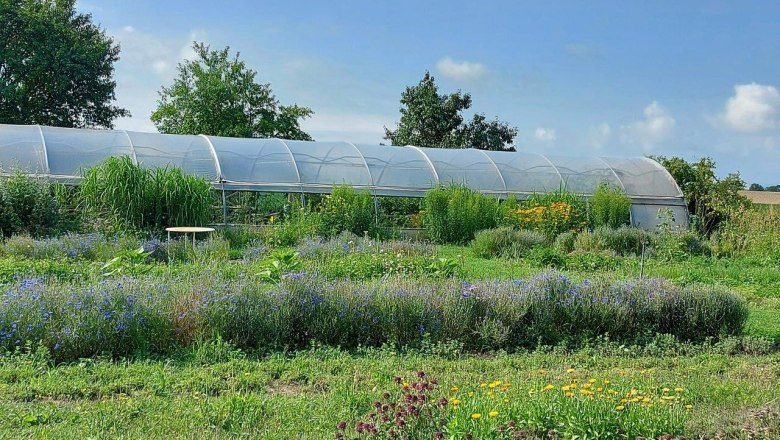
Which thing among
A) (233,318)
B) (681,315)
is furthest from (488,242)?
(233,318)

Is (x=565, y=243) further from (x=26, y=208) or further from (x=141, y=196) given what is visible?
(x=26, y=208)

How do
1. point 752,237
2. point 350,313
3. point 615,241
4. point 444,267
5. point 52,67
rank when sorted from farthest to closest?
point 52,67 < point 752,237 < point 615,241 < point 444,267 < point 350,313

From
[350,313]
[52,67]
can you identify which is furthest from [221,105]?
[350,313]

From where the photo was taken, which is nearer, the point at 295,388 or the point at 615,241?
the point at 295,388

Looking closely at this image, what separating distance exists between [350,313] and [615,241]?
394 inches

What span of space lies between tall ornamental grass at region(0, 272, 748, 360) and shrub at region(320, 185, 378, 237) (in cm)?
824

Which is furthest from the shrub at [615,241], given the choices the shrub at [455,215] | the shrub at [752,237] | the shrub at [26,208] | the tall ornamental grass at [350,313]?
the shrub at [26,208]

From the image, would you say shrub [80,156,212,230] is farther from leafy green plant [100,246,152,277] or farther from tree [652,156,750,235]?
tree [652,156,750,235]

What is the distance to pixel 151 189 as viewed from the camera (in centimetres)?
1422

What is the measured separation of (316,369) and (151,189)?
32.4 ft

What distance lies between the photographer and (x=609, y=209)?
18531 millimetres

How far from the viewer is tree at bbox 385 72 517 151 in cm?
3009

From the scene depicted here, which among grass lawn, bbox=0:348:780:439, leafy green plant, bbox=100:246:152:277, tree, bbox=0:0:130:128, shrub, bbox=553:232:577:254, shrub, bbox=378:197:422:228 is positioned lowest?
grass lawn, bbox=0:348:780:439

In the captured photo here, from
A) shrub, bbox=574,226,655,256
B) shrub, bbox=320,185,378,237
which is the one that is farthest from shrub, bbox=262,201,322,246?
shrub, bbox=574,226,655,256
